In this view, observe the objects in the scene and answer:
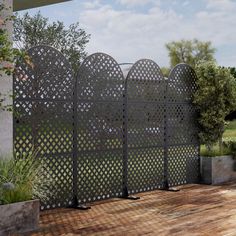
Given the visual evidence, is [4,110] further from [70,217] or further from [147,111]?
[147,111]

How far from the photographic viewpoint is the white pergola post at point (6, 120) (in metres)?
5.27

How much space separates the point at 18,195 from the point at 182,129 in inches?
163

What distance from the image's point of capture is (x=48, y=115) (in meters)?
5.93

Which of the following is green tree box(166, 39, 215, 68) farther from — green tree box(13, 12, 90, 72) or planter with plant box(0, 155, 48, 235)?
planter with plant box(0, 155, 48, 235)

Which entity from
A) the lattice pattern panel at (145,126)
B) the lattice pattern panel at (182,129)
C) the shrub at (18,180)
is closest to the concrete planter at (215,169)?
the lattice pattern panel at (182,129)

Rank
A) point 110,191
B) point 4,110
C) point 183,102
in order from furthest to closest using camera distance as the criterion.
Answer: point 183,102
point 110,191
point 4,110

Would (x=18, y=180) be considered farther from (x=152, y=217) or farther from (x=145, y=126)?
(x=145, y=126)

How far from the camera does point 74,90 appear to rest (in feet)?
20.5

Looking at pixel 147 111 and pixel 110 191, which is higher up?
pixel 147 111

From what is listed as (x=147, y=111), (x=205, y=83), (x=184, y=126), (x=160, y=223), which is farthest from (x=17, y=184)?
Result: (x=205, y=83)

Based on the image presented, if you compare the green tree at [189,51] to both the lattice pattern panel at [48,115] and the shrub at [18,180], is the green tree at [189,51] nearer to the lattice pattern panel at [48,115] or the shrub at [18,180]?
the lattice pattern panel at [48,115]

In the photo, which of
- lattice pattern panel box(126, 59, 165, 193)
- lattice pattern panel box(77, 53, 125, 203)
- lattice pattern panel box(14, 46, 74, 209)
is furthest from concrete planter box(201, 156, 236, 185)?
lattice pattern panel box(14, 46, 74, 209)

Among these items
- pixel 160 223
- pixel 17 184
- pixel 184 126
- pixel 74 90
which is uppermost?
pixel 74 90

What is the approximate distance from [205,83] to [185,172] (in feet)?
5.70
